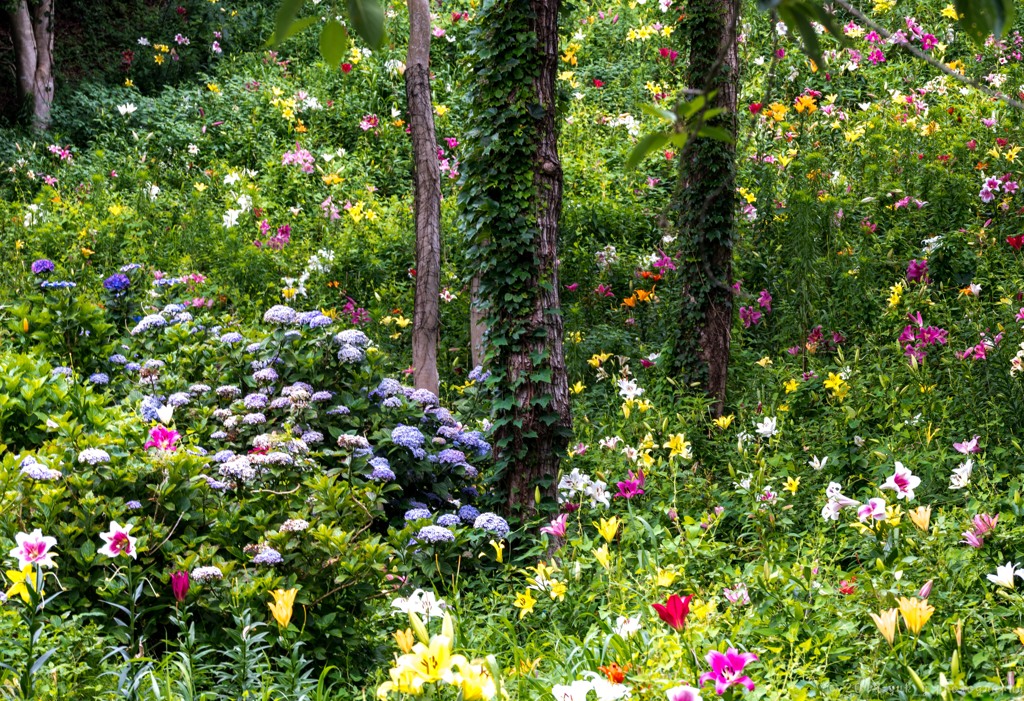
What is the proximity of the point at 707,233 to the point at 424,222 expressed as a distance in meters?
1.94

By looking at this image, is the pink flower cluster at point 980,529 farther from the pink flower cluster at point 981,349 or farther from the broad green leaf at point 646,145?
the broad green leaf at point 646,145

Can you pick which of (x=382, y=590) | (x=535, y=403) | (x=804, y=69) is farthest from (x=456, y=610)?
(x=804, y=69)

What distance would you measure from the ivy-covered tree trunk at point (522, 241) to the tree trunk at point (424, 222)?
1.59 m

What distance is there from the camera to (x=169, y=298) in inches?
276

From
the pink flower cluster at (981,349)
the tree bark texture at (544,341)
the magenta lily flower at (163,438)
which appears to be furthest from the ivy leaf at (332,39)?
the pink flower cluster at (981,349)

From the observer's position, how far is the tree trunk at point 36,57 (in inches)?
446

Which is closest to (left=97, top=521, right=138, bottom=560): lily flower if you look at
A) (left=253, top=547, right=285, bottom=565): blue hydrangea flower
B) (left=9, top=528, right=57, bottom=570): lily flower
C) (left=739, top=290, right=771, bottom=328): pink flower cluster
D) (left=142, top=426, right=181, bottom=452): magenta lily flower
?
(left=9, top=528, right=57, bottom=570): lily flower

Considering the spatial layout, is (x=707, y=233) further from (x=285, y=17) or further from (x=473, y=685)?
(x=285, y=17)

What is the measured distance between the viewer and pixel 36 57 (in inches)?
455

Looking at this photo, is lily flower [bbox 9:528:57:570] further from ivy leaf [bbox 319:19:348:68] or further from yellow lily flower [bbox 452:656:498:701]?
ivy leaf [bbox 319:19:348:68]

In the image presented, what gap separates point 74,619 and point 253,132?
906 cm

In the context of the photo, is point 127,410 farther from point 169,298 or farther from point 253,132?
point 253,132

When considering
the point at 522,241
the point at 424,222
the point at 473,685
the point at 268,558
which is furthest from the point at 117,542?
the point at 424,222

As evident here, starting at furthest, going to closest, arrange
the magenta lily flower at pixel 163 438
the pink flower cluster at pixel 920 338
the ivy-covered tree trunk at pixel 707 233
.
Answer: the ivy-covered tree trunk at pixel 707 233
the pink flower cluster at pixel 920 338
the magenta lily flower at pixel 163 438
